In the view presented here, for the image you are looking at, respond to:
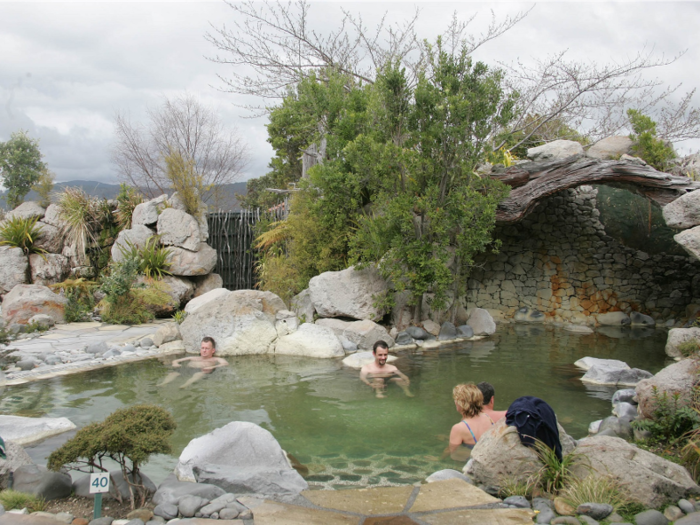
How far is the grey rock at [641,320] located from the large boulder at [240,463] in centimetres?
1117

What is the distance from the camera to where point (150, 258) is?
12.8 meters

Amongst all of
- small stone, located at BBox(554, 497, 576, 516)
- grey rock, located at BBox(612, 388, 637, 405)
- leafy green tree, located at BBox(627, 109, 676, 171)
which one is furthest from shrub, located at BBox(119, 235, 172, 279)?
leafy green tree, located at BBox(627, 109, 676, 171)

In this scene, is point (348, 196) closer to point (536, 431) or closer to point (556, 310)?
point (556, 310)

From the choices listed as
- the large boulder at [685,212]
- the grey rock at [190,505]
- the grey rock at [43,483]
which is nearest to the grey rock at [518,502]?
the grey rock at [190,505]

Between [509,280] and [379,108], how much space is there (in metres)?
6.59

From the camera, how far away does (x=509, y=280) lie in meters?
14.0

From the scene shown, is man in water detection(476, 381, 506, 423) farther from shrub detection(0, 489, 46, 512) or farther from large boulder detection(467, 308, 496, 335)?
large boulder detection(467, 308, 496, 335)

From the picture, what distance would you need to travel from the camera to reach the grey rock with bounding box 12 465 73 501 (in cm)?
342

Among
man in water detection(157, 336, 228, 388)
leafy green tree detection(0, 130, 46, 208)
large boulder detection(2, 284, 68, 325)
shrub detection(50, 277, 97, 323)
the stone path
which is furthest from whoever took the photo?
leafy green tree detection(0, 130, 46, 208)

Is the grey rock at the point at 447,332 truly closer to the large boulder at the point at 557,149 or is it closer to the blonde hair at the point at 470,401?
the large boulder at the point at 557,149

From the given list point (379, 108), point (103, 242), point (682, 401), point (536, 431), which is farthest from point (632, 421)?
point (103, 242)

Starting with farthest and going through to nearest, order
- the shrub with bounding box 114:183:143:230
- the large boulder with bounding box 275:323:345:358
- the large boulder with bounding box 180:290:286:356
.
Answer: the shrub with bounding box 114:183:143:230
the large boulder with bounding box 180:290:286:356
the large boulder with bounding box 275:323:345:358

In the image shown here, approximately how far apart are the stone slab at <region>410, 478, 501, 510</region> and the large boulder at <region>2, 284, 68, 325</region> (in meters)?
9.88

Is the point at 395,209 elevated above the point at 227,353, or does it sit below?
above
